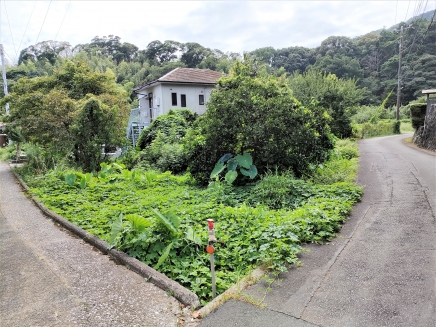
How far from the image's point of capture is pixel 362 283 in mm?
3312

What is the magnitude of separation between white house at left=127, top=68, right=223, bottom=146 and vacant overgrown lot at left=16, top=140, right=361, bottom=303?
14.9m

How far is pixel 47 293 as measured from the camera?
3299 millimetres

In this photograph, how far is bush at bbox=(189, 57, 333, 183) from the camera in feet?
25.2

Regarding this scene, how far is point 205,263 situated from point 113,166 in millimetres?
8501

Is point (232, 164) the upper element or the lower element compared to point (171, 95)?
lower

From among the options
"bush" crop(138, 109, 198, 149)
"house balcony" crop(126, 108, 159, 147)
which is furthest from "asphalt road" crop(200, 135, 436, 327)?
"house balcony" crop(126, 108, 159, 147)

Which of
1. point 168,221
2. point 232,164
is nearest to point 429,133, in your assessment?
point 232,164

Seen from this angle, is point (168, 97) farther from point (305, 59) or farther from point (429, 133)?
point (305, 59)

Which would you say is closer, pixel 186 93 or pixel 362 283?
pixel 362 283

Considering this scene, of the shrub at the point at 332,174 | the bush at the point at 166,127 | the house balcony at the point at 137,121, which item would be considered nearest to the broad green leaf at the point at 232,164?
the shrub at the point at 332,174

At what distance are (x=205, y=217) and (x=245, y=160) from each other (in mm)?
2761

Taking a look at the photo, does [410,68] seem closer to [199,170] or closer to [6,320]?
[199,170]

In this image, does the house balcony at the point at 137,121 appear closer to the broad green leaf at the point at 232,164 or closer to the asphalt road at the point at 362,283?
the broad green leaf at the point at 232,164

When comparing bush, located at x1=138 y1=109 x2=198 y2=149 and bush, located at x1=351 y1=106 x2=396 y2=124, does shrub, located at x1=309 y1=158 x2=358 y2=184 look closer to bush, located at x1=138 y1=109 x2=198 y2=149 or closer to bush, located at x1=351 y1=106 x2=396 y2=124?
bush, located at x1=138 y1=109 x2=198 y2=149
